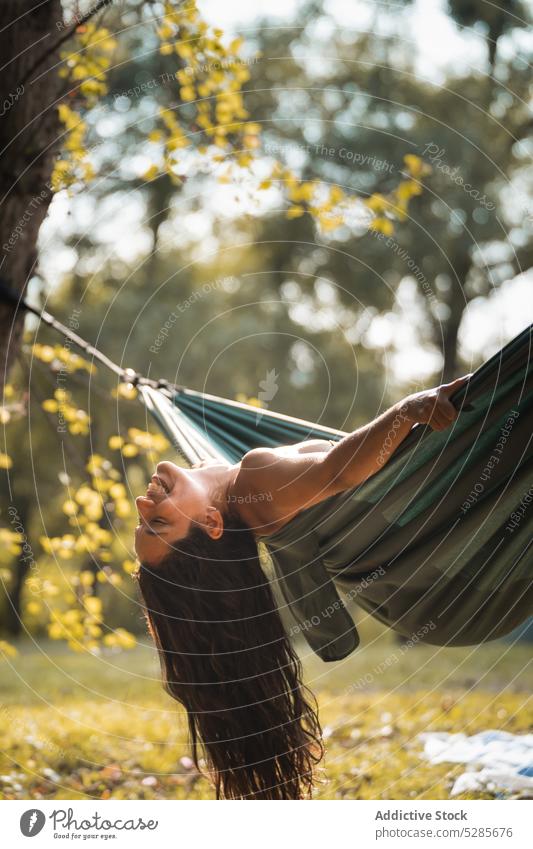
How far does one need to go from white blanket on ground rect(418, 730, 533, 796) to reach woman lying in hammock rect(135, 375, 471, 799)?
3.03 feet

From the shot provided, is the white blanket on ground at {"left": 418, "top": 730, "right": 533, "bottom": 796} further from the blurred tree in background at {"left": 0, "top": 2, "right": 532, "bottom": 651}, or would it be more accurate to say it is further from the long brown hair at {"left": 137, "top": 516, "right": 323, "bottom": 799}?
the blurred tree in background at {"left": 0, "top": 2, "right": 532, "bottom": 651}

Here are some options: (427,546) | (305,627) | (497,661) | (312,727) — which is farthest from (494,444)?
(497,661)

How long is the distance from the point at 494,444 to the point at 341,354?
349 inches

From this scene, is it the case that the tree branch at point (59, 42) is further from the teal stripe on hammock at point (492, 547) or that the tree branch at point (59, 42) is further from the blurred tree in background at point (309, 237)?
the blurred tree in background at point (309, 237)

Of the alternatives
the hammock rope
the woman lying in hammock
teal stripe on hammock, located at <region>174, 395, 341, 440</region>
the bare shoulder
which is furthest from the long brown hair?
teal stripe on hammock, located at <region>174, 395, 341, 440</region>

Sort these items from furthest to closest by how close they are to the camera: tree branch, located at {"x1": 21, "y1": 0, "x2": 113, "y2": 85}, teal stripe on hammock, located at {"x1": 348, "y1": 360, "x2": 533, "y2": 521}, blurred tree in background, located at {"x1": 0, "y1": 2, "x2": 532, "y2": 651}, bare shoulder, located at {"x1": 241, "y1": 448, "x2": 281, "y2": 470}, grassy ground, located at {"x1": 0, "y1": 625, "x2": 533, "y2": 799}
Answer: blurred tree in background, located at {"x1": 0, "y1": 2, "x2": 532, "y2": 651} < grassy ground, located at {"x1": 0, "y1": 625, "x2": 533, "y2": 799} < tree branch, located at {"x1": 21, "y1": 0, "x2": 113, "y2": 85} < bare shoulder, located at {"x1": 241, "y1": 448, "x2": 281, "y2": 470} < teal stripe on hammock, located at {"x1": 348, "y1": 360, "x2": 533, "y2": 521}

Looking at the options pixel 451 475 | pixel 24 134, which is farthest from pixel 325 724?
pixel 24 134

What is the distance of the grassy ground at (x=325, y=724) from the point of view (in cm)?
386

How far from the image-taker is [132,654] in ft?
34.7

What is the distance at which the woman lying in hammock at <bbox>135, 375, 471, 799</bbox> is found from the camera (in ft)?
8.64

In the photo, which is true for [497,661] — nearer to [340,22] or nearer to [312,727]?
[312,727]

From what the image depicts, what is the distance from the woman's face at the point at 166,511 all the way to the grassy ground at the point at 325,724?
1.88 feet

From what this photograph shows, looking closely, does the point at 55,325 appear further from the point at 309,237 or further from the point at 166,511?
the point at 309,237

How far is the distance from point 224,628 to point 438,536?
0.73 meters
